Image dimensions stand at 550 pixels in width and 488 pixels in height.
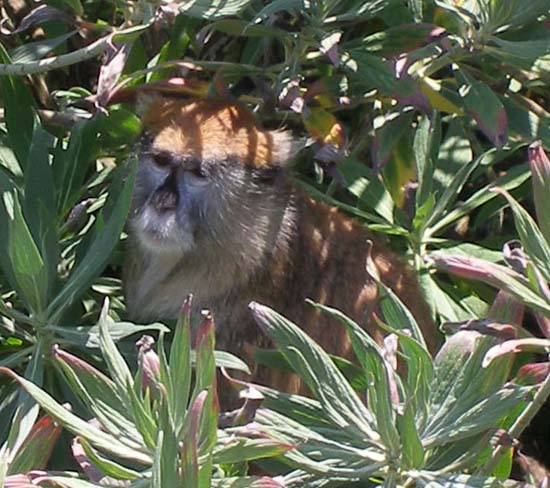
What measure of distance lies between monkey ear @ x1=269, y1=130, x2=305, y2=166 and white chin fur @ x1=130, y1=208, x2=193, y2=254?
0.39 m

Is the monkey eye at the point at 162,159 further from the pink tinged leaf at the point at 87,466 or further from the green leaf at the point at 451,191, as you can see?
the pink tinged leaf at the point at 87,466

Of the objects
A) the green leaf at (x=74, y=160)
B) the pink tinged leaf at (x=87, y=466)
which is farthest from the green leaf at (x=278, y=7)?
the pink tinged leaf at (x=87, y=466)

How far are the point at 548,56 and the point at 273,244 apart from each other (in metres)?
1.06

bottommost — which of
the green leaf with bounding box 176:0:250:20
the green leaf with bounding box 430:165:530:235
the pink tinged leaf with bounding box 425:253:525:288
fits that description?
the green leaf with bounding box 430:165:530:235

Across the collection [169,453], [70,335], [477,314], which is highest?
[169,453]

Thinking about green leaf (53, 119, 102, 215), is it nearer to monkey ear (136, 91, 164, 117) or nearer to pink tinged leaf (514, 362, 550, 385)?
monkey ear (136, 91, 164, 117)

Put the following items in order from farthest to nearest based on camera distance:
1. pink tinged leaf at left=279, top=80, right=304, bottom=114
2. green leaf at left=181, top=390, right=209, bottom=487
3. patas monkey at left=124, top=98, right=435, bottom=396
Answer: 1. patas monkey at left=124, top=98, right=435, bottom=396
2. pink tinged leaf at left=279, top=80, right=304, bottom=114
3. green leaf at left=181, top=390, right=209, bottom=487

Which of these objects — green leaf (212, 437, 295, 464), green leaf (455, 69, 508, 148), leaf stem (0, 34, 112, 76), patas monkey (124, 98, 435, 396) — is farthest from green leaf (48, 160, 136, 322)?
green leaf (455, 69, 508, 148)

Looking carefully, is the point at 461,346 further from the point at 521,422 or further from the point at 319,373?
the point at 319,373

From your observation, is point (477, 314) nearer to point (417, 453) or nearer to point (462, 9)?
point (462, 9)

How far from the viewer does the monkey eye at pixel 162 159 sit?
3.93m

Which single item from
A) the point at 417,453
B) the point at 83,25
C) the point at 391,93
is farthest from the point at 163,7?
the point at 417,453

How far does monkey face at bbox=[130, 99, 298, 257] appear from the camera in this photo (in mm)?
3926

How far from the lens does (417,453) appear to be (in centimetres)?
276
